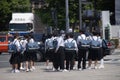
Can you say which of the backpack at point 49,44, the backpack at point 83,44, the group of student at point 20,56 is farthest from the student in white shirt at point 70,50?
the group of student at point 20,56

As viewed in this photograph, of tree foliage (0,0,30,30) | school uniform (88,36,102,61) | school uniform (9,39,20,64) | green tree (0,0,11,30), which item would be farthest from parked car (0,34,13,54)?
tree foliage (0,0,30,30)

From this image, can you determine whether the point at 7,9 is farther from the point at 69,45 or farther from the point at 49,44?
the point at 69,45

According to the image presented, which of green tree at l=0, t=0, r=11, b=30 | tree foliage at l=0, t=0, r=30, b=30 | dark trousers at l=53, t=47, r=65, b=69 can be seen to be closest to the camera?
dark trousers at l=53, t=47, r=65, b=69

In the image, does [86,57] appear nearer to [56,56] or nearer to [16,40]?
[56,56]

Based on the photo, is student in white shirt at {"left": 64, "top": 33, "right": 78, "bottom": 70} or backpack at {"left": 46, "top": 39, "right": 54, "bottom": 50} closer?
student in white shirt at {"left": 64, "top": 33, "right": 78, "bottom": 70}

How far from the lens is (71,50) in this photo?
71.8ft

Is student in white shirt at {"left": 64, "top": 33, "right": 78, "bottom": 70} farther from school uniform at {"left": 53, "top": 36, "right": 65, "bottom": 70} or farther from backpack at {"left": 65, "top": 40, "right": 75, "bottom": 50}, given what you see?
school uniform at {"left": 53, "top": 36, "right": 65, "bottom": 70}

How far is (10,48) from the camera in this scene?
2206 cm

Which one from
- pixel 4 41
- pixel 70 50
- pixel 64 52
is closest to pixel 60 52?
pixel 64 52

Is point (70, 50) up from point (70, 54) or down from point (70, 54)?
up

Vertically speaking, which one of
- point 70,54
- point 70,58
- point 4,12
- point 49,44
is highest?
point 49,44

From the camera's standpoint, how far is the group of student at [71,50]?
2183 cm

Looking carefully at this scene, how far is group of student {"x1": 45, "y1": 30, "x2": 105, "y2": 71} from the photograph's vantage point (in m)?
21.8

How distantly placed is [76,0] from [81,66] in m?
34.6
